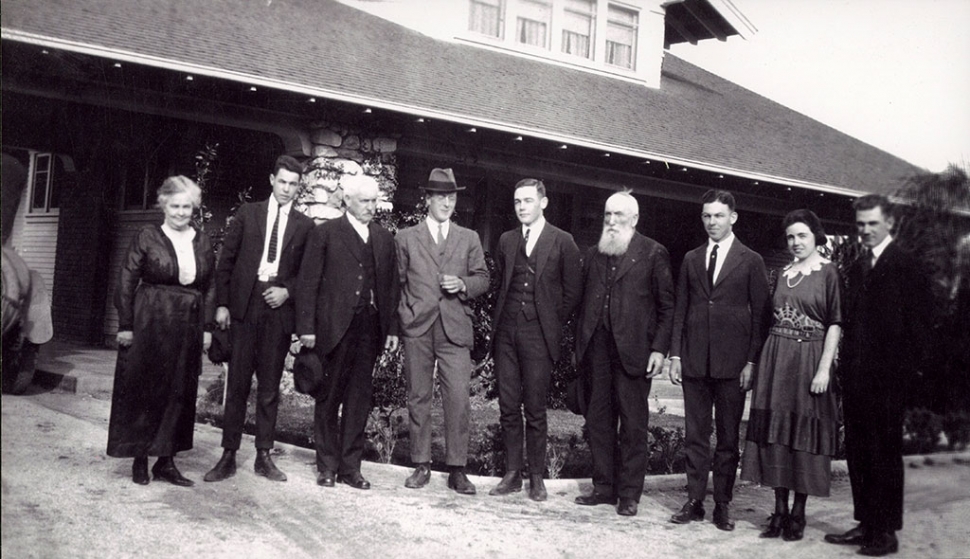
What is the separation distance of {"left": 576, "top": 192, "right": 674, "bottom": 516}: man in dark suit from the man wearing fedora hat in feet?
2.52

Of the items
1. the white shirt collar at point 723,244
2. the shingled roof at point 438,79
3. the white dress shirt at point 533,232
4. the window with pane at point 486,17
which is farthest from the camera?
the window with pane at point 486,17

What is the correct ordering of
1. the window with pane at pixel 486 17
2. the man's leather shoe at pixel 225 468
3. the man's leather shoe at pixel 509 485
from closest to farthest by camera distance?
1. the man's leather shoe at pixel 225 468
2. the man's leather shoe at pixel 509 485
3. the window with pane at pixel 486 17

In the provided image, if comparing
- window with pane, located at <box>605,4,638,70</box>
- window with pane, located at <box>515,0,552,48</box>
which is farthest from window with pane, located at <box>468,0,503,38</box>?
window with pane, located at <box>605,4,638,70</box>

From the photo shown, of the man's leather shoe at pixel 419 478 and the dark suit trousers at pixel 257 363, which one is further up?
the dark suit trousers at pixel 257 363

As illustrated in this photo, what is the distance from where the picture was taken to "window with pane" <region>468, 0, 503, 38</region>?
11602mm

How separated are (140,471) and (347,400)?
1.25 meters

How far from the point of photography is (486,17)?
11.8 metres

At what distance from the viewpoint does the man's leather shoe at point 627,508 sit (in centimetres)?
484

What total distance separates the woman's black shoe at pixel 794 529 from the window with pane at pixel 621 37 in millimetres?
9685

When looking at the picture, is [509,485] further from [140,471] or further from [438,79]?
[438,79]

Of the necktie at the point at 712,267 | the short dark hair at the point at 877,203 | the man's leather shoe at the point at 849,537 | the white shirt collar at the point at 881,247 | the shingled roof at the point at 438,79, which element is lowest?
the man's leather shoe at the point at 849,537

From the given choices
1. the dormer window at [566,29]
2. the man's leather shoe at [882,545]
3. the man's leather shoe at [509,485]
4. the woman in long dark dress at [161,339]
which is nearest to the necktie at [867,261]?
the man's leather shoe at [882,545]

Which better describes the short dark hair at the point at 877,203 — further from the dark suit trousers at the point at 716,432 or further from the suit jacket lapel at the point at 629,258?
the suit jacket lapel at the point at 629,258

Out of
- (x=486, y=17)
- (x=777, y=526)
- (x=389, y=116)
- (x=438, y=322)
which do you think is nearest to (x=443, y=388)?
(x=438, y=322)
